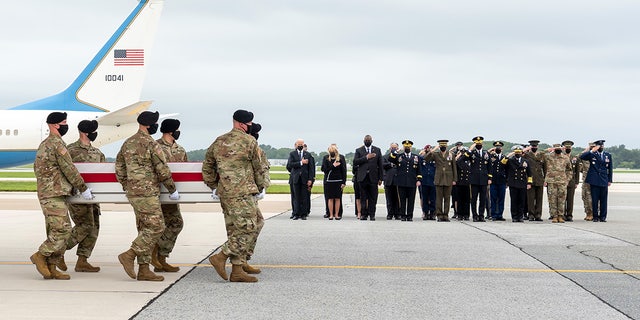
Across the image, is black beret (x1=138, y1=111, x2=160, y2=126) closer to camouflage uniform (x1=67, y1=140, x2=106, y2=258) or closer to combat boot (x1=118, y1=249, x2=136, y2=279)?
camouflage uniform (x1=67, y1=140, x2=106, y2=258)

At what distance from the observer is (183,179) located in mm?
9055

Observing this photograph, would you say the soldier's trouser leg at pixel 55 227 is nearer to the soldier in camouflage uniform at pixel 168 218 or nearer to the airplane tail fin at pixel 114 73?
the soldier in camouflage uniform at pixel 168 218

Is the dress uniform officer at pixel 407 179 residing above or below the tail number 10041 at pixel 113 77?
below

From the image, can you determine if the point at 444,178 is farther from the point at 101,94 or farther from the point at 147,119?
the point at 101,94

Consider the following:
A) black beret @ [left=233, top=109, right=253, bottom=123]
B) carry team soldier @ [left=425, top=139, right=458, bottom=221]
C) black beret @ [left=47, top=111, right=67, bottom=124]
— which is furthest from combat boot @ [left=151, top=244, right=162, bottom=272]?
carry team soldier @ [left=425, top=139, right=458, bottom=221]

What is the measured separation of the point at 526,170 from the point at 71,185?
12471 mm

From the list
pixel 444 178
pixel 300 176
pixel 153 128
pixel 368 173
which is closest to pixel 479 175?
pixel 444 178

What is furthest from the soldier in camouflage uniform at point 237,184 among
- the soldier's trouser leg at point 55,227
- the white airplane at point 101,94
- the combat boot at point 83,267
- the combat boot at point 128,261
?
the white airplane at point 101,94

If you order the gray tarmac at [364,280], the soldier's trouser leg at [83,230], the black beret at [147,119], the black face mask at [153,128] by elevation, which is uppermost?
the black beret at [147,119]

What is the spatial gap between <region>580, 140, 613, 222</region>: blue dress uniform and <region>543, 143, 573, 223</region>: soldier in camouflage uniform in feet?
1.76

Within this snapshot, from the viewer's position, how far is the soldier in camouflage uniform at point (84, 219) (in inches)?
368

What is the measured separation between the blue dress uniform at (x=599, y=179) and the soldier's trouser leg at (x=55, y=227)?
13.9 m

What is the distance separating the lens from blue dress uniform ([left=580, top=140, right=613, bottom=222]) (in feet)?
61.1

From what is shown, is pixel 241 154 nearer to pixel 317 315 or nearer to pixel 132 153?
pixel 132 153
